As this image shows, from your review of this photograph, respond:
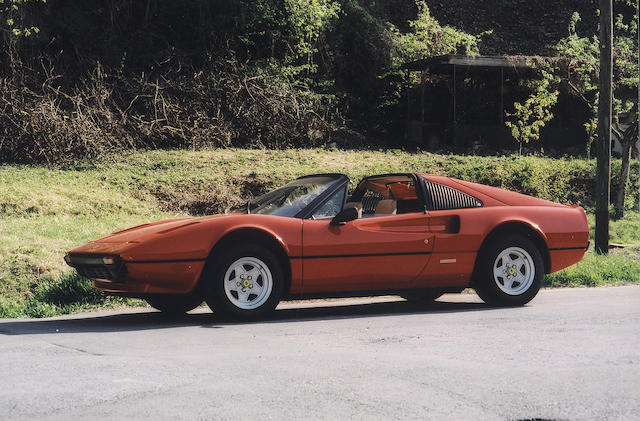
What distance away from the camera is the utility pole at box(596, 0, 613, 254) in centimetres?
1338

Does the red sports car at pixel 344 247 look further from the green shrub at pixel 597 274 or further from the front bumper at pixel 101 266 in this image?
the green shrub at pixel 597 274

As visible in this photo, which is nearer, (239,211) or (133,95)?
(239,211)

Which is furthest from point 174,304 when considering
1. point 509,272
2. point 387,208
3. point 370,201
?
point 509,272

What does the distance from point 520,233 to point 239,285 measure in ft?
9.64

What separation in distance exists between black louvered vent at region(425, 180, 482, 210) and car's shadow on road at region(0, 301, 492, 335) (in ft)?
3.47

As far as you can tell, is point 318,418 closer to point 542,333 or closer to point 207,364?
point 207,364

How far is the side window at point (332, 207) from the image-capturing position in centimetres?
775

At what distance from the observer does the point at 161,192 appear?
51.7 feet

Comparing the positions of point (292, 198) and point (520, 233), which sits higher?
point (292, 198)

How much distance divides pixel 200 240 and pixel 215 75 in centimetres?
1478

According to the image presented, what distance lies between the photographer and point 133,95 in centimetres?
2012

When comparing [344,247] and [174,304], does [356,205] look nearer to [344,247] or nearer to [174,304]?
[344,247]

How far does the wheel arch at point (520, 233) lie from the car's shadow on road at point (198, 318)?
64cm

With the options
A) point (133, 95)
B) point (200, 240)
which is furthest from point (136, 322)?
point (133, 95)
